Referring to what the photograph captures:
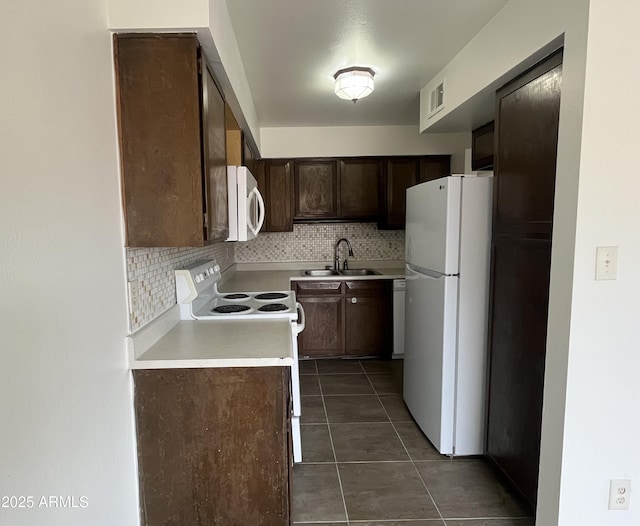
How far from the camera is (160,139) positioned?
4.58ft

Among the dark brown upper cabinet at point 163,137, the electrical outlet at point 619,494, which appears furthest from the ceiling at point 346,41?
the electrical outlet at point 619,494

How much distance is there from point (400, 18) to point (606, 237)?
1359 mm

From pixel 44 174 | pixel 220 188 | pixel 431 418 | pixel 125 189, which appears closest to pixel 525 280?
pixel 431 418

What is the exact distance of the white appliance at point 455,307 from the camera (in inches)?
84.2

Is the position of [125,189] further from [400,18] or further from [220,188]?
[400,18]

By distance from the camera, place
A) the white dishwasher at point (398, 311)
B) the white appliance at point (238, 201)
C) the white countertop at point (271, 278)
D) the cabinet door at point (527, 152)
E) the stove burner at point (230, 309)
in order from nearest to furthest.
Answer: the cabinet door at point (527, 152) < the white appliance at point (238, 201) < the stove burner at point (230, 309) < the white countertop at point (271, 278) < the white dishwasher at point (398, 311)

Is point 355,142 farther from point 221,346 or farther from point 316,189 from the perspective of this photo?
point 221,346

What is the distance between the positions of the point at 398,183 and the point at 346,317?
58.2 inches

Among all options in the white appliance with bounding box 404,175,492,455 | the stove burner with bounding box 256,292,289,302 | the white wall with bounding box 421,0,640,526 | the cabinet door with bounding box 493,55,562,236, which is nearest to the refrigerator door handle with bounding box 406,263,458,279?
the white appliance with bounding box 404,175,492,455

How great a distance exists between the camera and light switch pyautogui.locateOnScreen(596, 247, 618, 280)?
4.51ft

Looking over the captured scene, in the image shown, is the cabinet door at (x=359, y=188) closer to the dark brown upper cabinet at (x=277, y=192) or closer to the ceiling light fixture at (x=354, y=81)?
the dark brown upper cabinet at (x=277, y=192)

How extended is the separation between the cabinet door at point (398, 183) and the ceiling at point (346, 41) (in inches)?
34.0

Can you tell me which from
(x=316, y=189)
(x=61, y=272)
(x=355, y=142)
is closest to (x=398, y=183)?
(x=355, y=142)

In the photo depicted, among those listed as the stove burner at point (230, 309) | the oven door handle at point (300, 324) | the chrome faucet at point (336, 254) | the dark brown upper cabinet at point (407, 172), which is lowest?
the oven door handle at point (300, 324)
